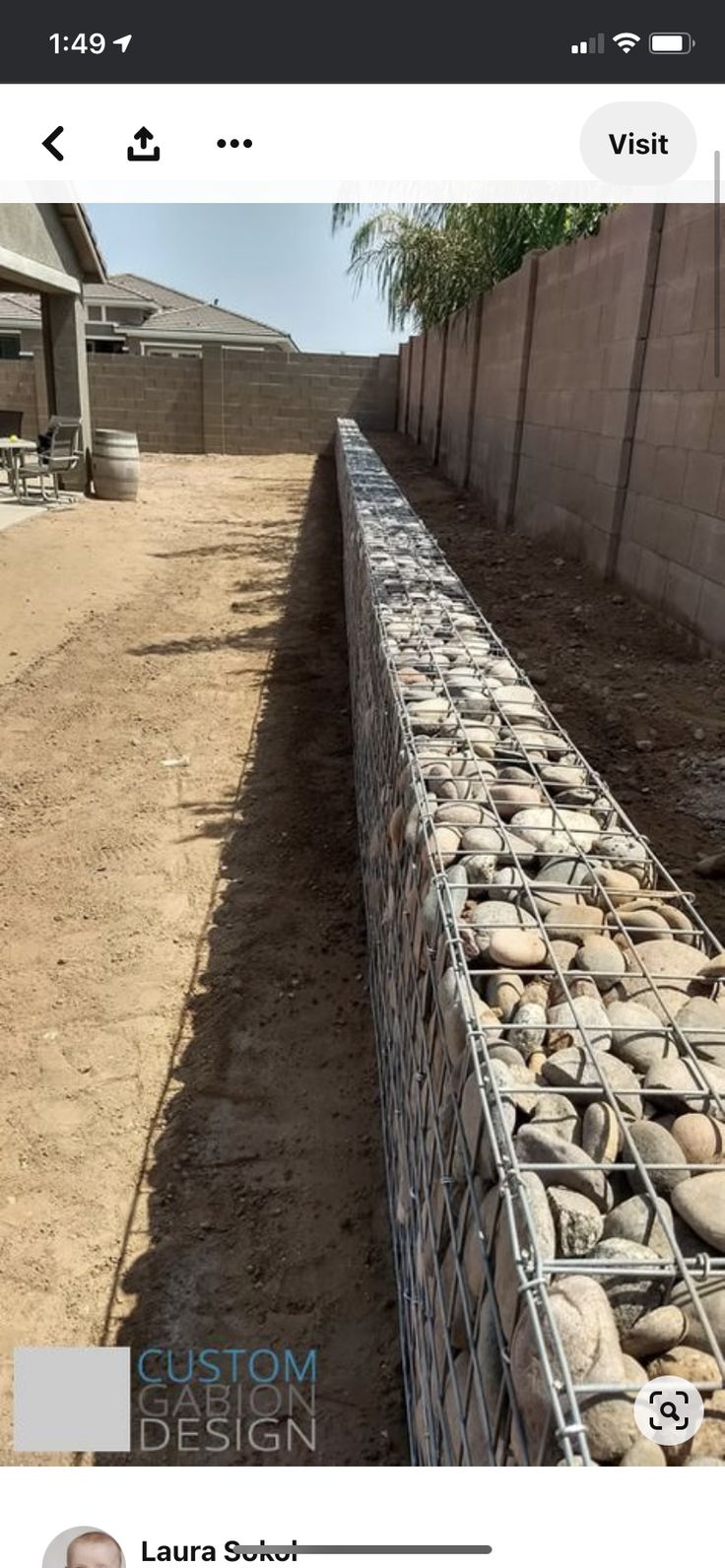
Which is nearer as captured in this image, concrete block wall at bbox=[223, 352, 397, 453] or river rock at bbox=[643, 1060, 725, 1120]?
river rock at bbox=[643, 1060, 725, 1120]

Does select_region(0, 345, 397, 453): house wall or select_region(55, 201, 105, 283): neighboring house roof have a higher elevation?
select_region(55, 201, 105, 283): neighboring house roof

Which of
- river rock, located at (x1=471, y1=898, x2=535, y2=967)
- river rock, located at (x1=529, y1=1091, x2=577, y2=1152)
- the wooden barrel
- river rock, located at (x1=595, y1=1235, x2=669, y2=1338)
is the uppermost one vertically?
the wooden barrel

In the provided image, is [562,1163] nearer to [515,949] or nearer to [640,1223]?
[640,1223]

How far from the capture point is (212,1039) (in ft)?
10.5

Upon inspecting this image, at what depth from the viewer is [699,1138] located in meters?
1.41

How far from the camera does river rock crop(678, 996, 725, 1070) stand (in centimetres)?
160

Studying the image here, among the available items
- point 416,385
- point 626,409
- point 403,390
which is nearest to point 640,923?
point 626,409

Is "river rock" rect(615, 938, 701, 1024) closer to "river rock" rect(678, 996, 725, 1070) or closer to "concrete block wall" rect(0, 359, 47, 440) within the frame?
"river rock" rect(678, 996, 725, 1070)

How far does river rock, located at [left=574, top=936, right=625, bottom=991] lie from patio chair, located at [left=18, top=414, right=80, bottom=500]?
12084 millimetres

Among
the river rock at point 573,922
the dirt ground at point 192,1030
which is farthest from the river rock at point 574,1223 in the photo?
the dirt ground at point 192,1030

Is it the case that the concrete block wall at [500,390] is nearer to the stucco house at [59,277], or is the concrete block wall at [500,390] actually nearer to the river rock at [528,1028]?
the stucco house at [59,277]

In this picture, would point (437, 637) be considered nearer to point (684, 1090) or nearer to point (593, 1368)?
point (684, 1090)

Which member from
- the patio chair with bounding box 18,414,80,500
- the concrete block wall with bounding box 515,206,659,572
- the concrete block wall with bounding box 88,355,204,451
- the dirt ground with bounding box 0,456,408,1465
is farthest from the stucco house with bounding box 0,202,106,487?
the concrete block wall with bounding box 88,355,204,451

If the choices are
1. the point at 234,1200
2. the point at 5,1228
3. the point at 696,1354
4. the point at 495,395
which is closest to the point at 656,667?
the point at 234,1200
